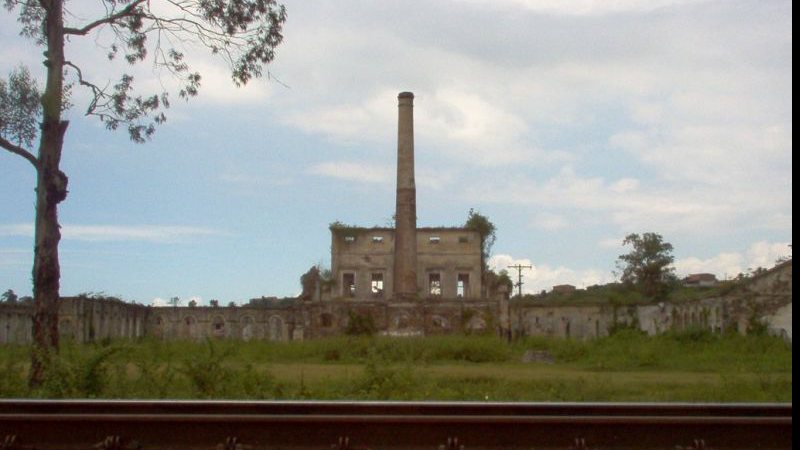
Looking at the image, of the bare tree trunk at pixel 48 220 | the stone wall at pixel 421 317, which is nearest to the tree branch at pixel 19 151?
the bare tree trunk at pixel 48 220

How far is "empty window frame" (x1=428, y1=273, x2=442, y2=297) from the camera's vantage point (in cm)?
5031

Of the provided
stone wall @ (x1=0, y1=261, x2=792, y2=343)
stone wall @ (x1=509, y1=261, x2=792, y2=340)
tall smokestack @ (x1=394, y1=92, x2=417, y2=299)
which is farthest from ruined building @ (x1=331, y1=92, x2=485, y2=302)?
tall smokestack @ (x1=394, y1=92, x2=417, y2=299)

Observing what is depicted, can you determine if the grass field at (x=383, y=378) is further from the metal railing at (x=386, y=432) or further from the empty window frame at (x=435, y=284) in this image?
the empty window frame at (x=435, y=284)

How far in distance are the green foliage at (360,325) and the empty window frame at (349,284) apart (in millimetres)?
5501

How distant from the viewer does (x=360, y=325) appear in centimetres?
4375

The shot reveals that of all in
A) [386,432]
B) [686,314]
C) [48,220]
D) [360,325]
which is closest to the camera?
[386,432]

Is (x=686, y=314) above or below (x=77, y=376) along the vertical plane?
above

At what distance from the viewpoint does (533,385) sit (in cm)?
1379

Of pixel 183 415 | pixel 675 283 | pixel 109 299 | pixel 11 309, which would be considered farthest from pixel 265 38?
pixel 675 283

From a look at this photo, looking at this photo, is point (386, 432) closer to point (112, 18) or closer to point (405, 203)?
point (112, 18)

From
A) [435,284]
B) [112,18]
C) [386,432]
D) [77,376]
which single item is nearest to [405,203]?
[435,284]

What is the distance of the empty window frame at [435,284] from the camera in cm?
5031

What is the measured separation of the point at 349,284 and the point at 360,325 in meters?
6.93

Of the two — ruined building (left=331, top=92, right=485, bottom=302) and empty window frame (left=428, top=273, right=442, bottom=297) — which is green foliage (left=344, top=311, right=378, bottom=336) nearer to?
ruined building (left=331, top=92, right=485, bottom=302)
